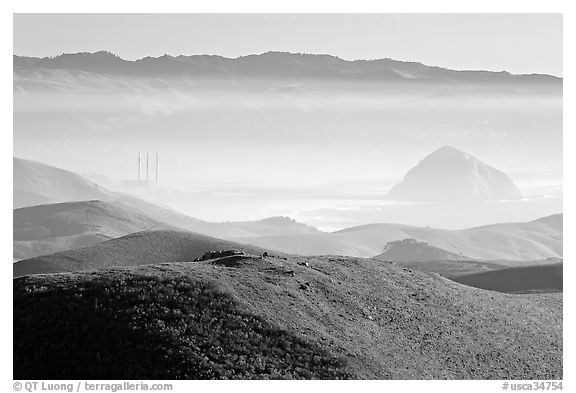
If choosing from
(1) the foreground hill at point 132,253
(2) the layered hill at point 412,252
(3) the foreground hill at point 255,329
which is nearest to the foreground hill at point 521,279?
(1) the foreground hill at point 132,253

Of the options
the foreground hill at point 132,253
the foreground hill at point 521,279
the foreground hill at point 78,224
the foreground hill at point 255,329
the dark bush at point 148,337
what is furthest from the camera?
the foreground hill at point 78,224

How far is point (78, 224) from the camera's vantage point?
6959 inches

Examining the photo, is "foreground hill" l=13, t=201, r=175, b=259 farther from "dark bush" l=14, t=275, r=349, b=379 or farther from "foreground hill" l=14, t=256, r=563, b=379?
"dark bush" l=14, t=275, r=349, b=379

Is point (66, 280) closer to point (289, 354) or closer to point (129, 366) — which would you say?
point (129, 366)

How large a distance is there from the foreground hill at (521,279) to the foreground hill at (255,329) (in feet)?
127

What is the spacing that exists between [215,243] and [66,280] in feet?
181

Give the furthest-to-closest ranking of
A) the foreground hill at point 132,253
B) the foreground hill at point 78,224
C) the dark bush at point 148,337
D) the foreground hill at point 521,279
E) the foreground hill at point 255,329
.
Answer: the foreground hill at point 78,224 → the foreground hill at point 521,279 → the foreground hill at point 132,253 → the foreground hill at point 255,329 → the dark bush at point 148,337

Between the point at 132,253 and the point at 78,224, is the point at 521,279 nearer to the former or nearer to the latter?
the point at 132,253

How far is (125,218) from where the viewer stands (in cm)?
18225

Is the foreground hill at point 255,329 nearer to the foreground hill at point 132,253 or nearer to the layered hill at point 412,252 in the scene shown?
the foreground hill at point 132,253

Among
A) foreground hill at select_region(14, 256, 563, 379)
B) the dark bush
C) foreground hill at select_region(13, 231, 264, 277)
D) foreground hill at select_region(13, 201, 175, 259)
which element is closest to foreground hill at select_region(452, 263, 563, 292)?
foreground hill at select_region(13, 231, 264, 277)

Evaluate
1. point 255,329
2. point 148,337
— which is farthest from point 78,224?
point 148,337

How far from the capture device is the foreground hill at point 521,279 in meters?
89.8

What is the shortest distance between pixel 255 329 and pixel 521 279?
62428 millimetres
